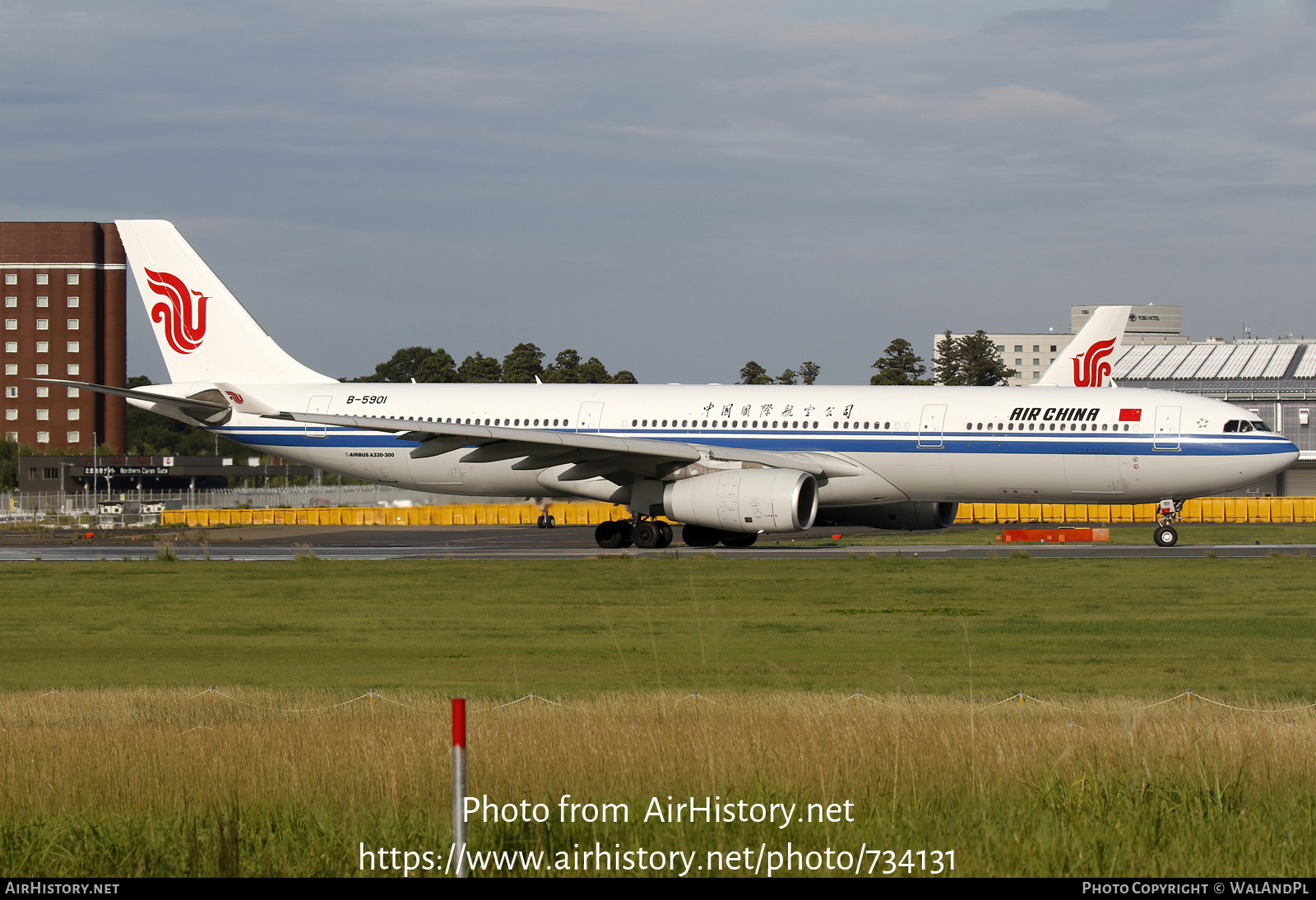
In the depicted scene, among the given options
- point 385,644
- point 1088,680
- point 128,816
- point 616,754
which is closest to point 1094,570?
point 1088,680

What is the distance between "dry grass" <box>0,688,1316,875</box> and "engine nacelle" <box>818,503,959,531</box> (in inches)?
917

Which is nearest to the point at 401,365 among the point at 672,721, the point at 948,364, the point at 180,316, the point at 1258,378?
the point at 948,364


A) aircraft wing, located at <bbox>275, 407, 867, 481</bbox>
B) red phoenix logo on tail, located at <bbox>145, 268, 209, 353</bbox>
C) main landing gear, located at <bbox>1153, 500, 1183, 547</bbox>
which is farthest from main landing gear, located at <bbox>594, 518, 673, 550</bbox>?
red phoenix logo on tail, located at <bbox>145, 268, 209, 353</bbox>

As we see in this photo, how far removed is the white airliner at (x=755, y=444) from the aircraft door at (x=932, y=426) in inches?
1.7

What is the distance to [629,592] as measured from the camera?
2534 centimetres

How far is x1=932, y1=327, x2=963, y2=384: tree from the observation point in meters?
122

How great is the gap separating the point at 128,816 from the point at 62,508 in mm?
79991

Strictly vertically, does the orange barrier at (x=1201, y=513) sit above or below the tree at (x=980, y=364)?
below

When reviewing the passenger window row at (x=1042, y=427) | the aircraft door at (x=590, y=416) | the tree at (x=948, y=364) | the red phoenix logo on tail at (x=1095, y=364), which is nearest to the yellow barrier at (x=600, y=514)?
the red phoenix logo on tail at (x=1095, y=364)

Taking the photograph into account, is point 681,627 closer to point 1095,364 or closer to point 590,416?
point 590,416

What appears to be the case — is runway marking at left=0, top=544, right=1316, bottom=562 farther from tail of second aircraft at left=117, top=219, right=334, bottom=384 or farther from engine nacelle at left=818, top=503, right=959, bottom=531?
tail of second aircraft at left=117, top=219, right=334, bottom=384

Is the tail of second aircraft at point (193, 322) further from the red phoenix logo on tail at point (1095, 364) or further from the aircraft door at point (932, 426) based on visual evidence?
the red phoenix logo on tail at point (1095, 364)

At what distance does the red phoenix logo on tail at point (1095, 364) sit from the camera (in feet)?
202

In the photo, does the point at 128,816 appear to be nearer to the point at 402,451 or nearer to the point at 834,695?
the point at 834,695
